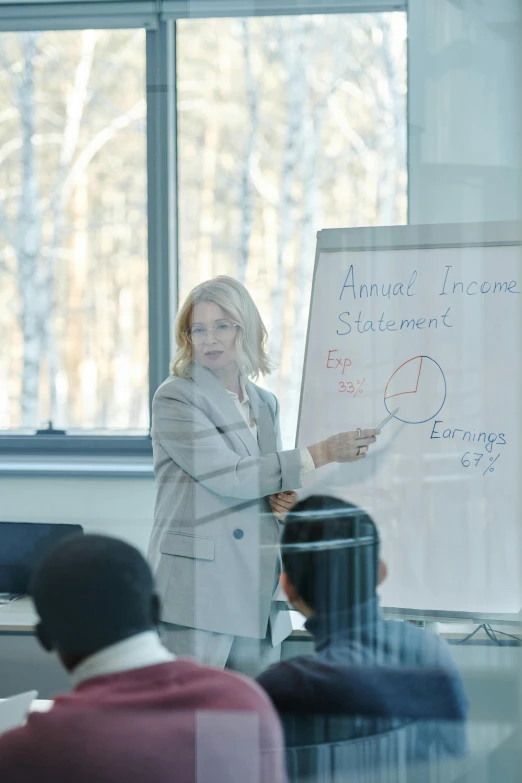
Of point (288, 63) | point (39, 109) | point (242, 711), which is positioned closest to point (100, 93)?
point (39, 109)

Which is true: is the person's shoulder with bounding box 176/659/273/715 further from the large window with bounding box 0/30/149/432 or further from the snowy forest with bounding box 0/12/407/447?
the large window with bounding box 0/30/149/432

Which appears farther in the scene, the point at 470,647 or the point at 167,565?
the point at 167,565

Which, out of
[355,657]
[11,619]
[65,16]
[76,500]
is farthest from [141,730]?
[65,16]

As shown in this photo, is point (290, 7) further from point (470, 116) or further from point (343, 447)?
point (343, 447)

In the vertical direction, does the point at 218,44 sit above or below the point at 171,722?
above

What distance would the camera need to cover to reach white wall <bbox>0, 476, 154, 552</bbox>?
2.44 meters

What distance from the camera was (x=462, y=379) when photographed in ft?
4.93

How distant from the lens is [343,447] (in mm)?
1563

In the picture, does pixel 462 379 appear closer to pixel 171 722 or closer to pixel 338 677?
pixel 338 677

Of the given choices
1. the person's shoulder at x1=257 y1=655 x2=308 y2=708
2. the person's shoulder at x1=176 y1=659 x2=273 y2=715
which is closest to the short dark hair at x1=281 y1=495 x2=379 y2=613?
the person's shoulder at x1=257 y1=655 x2=308 y2=708

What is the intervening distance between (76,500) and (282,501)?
1.13 m

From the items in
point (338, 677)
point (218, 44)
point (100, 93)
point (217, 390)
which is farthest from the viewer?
point (100, 93)

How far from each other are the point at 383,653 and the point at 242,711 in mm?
535

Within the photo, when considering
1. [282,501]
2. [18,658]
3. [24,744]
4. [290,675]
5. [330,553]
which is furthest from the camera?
[18,658]
